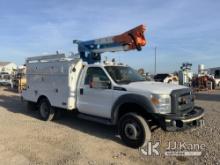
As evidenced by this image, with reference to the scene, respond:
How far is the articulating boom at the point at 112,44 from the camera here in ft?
28.2

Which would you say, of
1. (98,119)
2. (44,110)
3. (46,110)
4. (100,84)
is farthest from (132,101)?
(44,110)

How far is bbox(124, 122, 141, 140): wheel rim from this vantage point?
689cm

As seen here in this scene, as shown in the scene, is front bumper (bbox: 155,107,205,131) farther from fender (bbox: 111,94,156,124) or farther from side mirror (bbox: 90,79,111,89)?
side mirror (bbox: 90,79,111,89)

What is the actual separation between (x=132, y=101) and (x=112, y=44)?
2.87 m

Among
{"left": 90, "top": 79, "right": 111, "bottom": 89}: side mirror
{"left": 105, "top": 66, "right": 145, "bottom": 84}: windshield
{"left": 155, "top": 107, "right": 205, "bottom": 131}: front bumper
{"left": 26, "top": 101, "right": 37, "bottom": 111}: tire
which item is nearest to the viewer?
{"left": 155, "top": 107, "right": 205, "bottom": 131}: front bumper

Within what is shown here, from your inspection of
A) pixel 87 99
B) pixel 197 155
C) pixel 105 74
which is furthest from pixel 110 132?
pixel 197 155

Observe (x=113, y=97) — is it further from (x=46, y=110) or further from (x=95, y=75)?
(x=46, y=110)

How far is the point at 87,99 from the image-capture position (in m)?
8.44

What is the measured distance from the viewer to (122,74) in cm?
823

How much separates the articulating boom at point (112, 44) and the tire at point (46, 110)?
2.07 meters

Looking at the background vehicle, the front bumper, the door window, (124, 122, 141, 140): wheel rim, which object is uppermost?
the door window

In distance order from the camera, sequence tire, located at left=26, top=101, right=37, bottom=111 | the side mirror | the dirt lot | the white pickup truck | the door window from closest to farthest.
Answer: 1. the dirt lot
2. the white pickup truck
3. the side mirror
4. the door window
5. tire, located at left=26, top=101, right=37, bottom=111

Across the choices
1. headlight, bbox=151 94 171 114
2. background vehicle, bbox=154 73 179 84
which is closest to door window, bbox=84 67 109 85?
headlight, bbox=151 94 171 114

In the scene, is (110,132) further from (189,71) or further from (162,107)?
(189,71)
